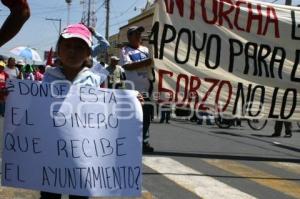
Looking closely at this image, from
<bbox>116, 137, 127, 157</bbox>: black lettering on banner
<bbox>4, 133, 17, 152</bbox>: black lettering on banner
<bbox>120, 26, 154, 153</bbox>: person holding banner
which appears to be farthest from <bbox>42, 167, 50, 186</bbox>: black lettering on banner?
<bbox>120, 26, 154, 153</bbox>: person holding banner

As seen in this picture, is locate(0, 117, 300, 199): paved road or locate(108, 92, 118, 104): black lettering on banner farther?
locate(0, 117, 300, 199): paved road

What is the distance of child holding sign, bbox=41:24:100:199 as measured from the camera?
153 inches

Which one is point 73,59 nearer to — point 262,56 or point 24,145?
point 24,145

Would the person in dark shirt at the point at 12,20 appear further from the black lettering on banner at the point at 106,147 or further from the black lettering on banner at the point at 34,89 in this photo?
the black lettering on banner at the point at 106,147

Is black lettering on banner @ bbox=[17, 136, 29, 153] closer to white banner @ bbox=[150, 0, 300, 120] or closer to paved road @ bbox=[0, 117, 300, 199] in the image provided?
paved road @ bbox=[0, 117, 300, 199]

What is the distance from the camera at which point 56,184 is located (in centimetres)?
381

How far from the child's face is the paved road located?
2.32 meters

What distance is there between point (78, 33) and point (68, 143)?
0.68 meters

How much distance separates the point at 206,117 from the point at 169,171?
1306cm

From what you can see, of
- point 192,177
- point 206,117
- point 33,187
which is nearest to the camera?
point 33,187

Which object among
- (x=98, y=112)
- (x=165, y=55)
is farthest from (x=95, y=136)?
(x=165, y=55)

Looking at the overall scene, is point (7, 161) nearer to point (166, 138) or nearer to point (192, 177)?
point (192, 177)

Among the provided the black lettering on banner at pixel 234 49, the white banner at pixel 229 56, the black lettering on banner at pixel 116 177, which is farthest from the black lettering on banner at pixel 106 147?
the black lettering on banner at pixel 234 49

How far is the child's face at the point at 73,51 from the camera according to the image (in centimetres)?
390
